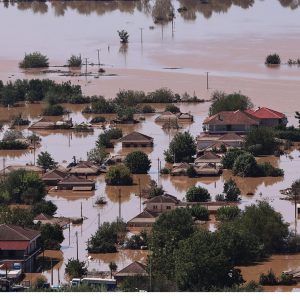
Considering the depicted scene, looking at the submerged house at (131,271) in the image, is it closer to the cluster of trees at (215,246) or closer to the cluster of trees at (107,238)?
the cluster of trees at (215,246)

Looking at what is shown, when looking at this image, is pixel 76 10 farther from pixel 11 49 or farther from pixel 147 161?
pixel 147 161

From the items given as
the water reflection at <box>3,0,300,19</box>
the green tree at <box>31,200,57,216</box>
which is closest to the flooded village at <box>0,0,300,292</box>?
the green tree at <box>31,200,57,216</box>

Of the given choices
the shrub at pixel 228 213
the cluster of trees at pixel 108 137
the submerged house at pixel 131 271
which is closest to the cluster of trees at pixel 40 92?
the cluster of trees at pixel 108 137

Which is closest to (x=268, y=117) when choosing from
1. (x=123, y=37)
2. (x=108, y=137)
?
(x=108, y=137)

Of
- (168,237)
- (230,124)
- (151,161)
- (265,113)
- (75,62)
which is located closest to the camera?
(168,237)

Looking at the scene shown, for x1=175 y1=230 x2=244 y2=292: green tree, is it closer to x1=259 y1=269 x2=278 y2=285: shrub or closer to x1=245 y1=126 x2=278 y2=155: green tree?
x1=259 y1=269 x2=278 y2=285: shrub

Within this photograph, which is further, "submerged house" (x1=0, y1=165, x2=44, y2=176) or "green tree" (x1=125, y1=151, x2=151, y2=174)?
"green tree" (x1=125, y1=151, x2=151, y2=174)

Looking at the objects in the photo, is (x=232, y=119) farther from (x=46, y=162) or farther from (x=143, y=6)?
(x=143, y=6)
